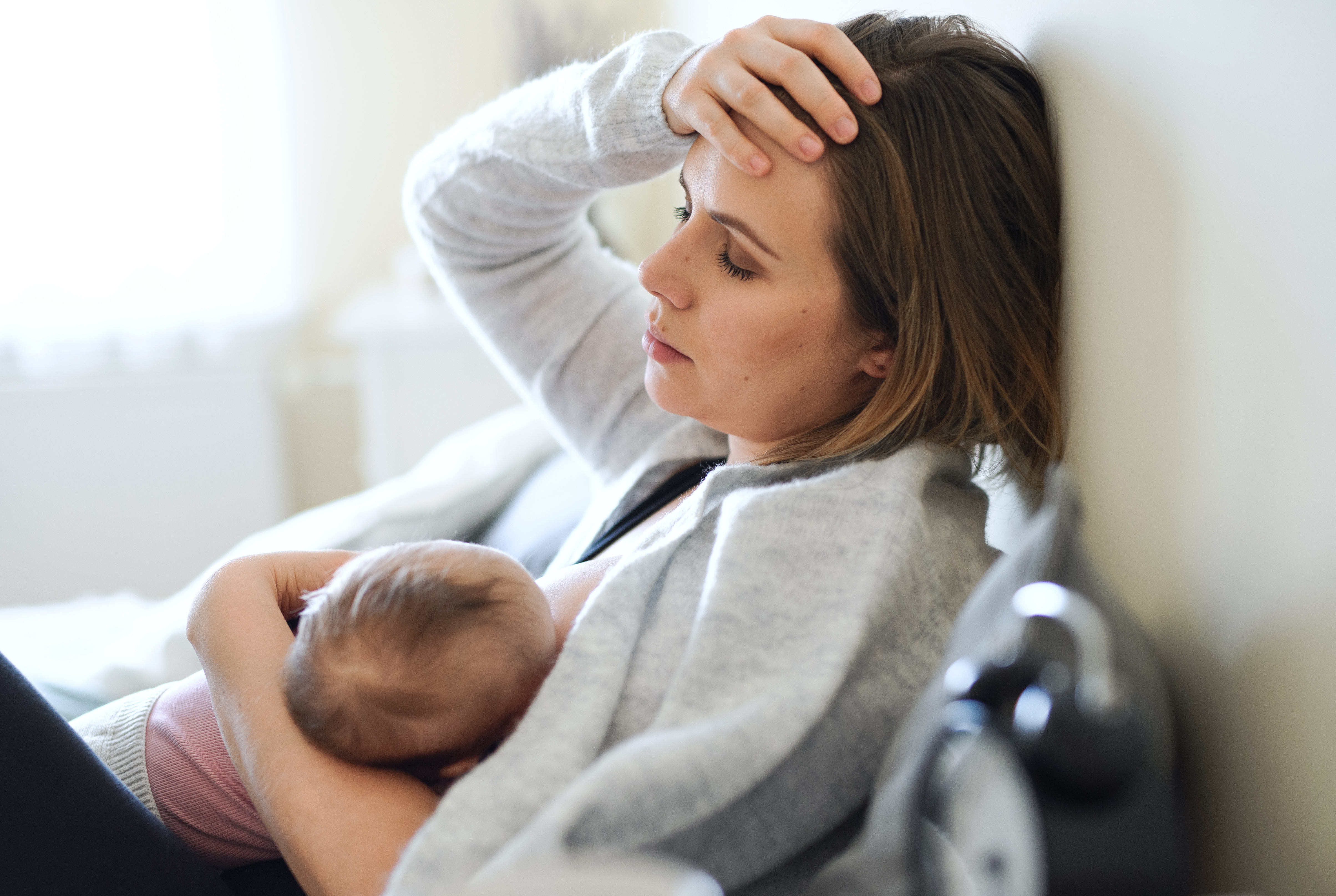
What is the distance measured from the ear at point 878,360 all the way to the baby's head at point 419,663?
386 mm

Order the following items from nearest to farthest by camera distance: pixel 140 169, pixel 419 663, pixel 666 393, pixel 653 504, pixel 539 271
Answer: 1. pixel 419 663
2. pixel 666 393
3. pixel 653 504
4. pixel 539 271
5. pixel 140 169

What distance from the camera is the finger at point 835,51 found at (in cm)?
82

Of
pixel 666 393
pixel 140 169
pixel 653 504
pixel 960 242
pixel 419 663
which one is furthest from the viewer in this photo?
pixel 140 169

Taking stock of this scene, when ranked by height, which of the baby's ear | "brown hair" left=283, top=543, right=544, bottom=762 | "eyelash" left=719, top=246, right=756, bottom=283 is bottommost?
the baby's ear

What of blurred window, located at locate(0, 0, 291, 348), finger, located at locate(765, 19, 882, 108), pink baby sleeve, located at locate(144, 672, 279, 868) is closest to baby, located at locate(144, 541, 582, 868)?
pink baby sleeve, located at locate(144, 672, 279, 868)

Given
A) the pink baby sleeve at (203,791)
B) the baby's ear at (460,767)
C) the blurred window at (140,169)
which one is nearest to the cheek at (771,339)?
the baby's ear at (460,767)

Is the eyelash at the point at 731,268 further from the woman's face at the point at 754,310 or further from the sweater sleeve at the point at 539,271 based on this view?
the sweater sleeve at the point at 539,271

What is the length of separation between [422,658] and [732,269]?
1.43 ft

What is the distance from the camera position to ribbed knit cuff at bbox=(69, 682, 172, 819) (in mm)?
859

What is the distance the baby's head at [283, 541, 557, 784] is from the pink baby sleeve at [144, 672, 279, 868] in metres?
0.15

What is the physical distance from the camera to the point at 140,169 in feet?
8.60

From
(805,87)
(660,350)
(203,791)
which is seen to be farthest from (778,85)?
(203,791)

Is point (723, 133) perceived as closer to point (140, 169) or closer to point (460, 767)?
point (460, 767)

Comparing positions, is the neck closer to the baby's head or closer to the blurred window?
the baby's head
